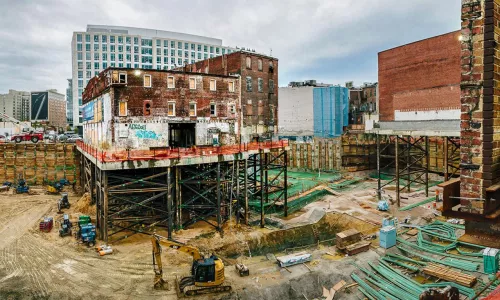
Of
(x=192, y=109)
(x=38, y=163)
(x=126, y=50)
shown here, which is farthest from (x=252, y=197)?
(x=126, y=50)

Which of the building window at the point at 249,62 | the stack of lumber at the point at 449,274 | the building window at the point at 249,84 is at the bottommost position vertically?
the stack of lumber at the point at 449,274

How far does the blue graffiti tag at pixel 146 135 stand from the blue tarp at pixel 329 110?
145 feet

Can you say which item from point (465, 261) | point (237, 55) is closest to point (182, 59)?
point (237, 55)

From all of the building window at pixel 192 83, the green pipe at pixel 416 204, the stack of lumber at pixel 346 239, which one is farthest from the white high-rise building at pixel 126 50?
the stack of lumber at pixel 346 239

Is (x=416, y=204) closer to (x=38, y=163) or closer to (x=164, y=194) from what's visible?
(x=164, y=194)

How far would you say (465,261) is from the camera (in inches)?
362

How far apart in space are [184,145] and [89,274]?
1755 cm

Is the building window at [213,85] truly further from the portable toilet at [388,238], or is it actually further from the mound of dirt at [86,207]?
the portable toilet at [388,238]

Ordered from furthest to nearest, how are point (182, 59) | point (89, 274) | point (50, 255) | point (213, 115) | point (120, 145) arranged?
1. point (182, 59)
2. point (213, 115)
3. point (120, 145)
4. point (50, 255)
5. point (89, 274)

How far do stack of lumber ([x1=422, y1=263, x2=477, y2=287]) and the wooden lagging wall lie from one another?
4185 cm

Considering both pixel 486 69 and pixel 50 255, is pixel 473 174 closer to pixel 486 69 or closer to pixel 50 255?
pixel 486 69

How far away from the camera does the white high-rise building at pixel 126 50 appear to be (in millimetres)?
96125

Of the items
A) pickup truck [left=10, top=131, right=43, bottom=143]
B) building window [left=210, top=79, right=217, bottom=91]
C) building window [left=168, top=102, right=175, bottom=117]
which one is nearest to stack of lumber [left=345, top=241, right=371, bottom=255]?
building window [left=168, top=102, right=175, bottom=117]

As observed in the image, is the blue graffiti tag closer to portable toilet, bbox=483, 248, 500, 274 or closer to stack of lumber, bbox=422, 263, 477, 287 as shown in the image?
stack of lumber, bbox=422, 263, 477, 287
